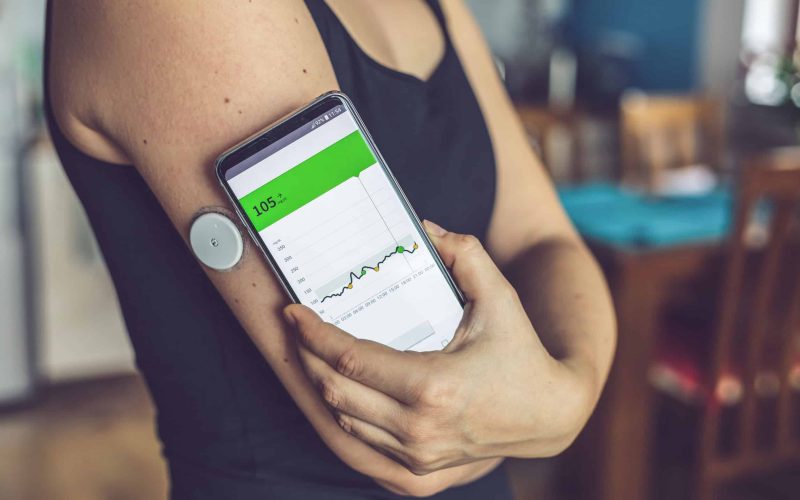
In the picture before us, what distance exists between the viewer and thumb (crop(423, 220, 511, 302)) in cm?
40

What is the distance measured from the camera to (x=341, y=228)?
42cm

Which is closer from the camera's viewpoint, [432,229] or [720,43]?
[432,229]

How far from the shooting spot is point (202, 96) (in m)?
0.38

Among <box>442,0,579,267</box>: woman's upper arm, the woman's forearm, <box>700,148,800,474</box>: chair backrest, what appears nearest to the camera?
the woman's forearm

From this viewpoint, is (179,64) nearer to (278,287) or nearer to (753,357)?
(278,287)

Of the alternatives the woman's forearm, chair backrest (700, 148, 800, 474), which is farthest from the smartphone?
chair backrest (700, 148, 800, 474)

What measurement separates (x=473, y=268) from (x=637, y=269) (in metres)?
1.40

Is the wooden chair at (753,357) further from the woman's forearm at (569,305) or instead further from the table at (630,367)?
the woman's forearm at (569,305)

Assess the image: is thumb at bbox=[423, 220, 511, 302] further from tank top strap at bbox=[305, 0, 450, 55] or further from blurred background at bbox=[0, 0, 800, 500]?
blurred background at bbox=[0, 0, 800, 500]

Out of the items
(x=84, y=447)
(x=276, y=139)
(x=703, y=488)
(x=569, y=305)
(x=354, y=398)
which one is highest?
(x=276, y=139)

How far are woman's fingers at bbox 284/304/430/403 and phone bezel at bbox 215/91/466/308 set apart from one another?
0.04 meters

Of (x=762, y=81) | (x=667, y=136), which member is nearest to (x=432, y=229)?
(x=667, y=136)

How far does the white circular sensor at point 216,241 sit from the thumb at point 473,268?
4.2 inches

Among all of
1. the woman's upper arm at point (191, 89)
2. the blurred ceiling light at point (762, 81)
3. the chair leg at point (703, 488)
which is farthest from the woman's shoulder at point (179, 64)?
the blurred ceiling light at point (762, 81)
